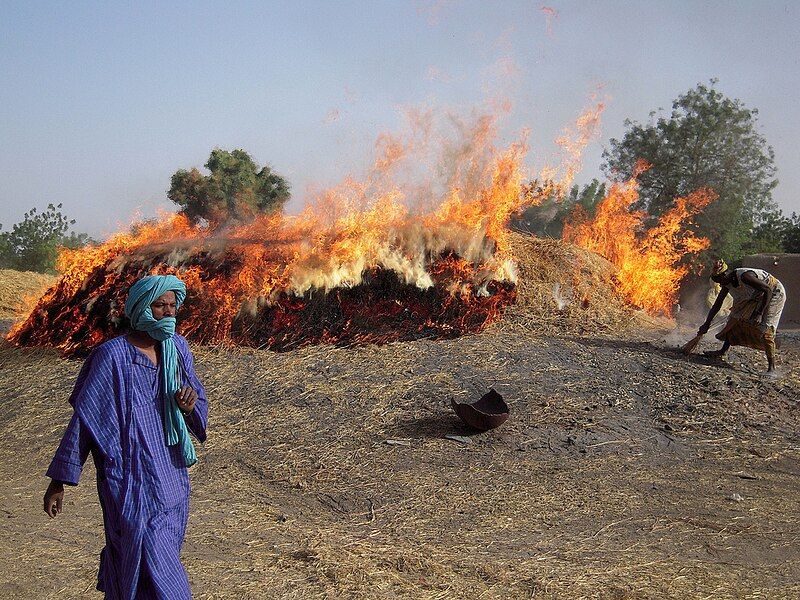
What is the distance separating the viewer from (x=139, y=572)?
2.86 m

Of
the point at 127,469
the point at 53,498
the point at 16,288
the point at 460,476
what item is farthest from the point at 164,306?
the point at 16,288

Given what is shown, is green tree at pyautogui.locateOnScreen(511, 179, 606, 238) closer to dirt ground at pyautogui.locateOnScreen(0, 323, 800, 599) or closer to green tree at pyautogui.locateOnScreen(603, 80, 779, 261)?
Answer: green tree at pyautogui.locateOnScreen(603, 80, 779, 261)

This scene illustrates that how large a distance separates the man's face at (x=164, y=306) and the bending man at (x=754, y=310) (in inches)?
283

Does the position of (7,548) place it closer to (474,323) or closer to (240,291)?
(240,291)

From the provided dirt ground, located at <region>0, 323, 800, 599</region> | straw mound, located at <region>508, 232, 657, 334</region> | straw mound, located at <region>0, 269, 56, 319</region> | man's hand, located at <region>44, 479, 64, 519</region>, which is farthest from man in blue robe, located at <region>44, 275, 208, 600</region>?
straw mound, located at <region>0, 269, 56, 319</region>

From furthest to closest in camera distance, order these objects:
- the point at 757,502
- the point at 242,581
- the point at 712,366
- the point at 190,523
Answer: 1. the point at 712,366
2. the point at 757,502
3. the point at 190,523
4. the point at 242,581

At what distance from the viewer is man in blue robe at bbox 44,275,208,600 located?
113 inches

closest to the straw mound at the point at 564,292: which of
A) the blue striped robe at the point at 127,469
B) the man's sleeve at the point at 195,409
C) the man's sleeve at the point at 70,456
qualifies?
the man's sleeve at the point at 195,409

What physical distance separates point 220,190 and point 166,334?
24333 mm

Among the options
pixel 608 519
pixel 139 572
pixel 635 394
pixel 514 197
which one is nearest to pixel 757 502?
pixel 608 519

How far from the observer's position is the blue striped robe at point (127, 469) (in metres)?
2.86

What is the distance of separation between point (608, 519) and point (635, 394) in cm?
279

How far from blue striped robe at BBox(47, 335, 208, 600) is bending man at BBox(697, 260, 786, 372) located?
7.34 meters

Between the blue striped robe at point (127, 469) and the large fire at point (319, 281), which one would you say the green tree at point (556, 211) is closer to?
the large fire at point (319, 281)
